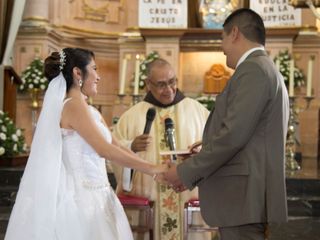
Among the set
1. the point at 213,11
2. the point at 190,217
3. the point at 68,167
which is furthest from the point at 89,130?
the point at 213,11

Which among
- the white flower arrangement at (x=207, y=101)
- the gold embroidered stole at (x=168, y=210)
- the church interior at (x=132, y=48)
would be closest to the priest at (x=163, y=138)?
the gold embroidered stole at (x=168, y=210)

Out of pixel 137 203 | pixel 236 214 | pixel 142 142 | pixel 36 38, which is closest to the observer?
pixel 236 214

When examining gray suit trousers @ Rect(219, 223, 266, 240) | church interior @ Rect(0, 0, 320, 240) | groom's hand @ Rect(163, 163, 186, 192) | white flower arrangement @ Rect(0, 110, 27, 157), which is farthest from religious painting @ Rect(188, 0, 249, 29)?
gray suit trousers @ Rect(219, 223, 266, 240)

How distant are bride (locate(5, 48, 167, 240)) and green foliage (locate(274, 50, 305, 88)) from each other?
629cm

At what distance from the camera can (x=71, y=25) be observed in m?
11.0

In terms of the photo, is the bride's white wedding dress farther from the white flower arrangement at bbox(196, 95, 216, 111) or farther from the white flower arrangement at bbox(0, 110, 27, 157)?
the white flower arrangement at bbox(196, 95, 216, 111)

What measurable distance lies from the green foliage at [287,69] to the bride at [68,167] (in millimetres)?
6286

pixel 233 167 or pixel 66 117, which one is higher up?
pixel 66 117

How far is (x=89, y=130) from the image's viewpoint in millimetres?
3541

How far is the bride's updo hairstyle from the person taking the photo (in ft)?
12.0

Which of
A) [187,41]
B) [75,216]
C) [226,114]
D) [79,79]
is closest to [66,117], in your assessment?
[79,79]

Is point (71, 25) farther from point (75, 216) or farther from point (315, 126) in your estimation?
point (75, 216)

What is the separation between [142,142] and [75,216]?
74cm

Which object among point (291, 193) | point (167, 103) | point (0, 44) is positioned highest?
point (0, 44)
